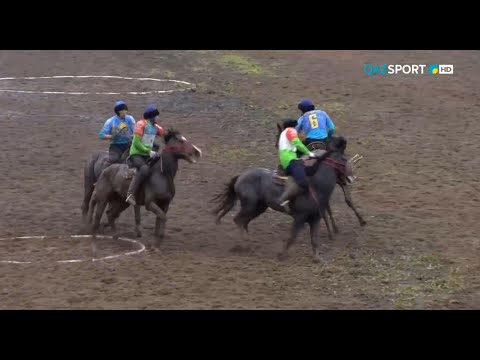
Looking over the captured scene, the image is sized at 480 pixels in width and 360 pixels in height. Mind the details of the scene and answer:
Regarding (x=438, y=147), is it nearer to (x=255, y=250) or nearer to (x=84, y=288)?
(x=255, y=250)

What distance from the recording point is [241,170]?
63.6 feet

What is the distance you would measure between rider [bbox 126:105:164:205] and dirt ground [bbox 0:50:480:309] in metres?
1.11

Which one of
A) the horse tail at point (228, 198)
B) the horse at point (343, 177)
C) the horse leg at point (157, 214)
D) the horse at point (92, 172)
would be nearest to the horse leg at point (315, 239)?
the horse at point (343, 177)

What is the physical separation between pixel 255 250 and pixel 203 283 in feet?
7.15

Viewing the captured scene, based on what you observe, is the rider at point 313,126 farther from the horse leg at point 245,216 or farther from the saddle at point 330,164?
the horse leg at point 245,216

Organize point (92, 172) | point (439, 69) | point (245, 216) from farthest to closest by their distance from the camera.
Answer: point (439, 69), point (92, 172), point (245, 216)

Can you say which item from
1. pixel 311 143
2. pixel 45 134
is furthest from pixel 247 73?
pixel 311 143

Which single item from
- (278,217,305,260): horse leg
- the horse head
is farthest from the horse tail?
(278,217,305,260): horse leg

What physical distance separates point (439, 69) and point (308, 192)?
14.5 metres

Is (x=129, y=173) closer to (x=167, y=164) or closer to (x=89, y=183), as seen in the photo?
(x=167, y=164)

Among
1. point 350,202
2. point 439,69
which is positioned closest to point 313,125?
point 350,202

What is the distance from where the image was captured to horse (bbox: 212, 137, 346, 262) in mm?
14211

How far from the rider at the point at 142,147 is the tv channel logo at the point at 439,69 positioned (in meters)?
14.5

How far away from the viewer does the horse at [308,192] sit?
14.2m
